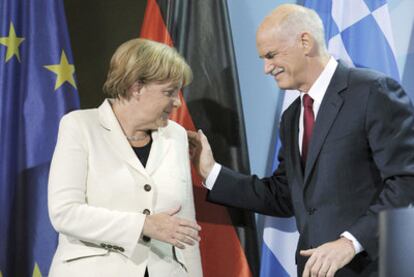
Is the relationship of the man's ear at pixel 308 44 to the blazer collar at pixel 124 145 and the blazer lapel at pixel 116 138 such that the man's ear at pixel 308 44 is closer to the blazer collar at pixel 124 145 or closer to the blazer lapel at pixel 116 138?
the blazer collar at pixel 124 145

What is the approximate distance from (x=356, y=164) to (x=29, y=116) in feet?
4.43

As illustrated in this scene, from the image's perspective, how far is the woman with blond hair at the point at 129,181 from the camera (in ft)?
6.90

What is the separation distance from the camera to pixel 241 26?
10.4 feet

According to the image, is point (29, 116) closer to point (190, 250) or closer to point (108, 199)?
point (108, 199)

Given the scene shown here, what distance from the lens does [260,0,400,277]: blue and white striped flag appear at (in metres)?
2.78

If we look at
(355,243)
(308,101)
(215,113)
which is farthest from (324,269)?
(215,113)

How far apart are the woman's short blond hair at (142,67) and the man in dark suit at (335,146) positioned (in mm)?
338

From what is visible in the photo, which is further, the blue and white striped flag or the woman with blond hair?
the blue and white striped flag

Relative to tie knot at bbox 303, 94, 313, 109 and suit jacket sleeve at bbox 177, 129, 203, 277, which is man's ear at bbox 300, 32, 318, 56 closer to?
tie knot at bbox 303, 94, 313, 109

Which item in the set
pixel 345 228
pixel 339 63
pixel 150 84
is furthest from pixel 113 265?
pixel 339 63

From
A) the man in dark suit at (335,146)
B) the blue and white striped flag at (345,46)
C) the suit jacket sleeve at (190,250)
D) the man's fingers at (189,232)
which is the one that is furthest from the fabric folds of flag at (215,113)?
the man's fingers at (189,232)

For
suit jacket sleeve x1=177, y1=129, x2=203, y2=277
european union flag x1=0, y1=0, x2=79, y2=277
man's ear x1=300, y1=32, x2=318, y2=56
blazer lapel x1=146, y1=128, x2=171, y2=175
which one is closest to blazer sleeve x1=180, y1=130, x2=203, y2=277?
suit jacket sleeve x1=177, y1=129, x2=203, y2=277

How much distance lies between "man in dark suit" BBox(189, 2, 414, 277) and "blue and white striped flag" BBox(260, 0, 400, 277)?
1.17 ft

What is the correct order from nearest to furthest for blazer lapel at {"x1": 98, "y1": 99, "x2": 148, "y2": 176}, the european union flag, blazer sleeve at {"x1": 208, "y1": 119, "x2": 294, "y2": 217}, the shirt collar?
blazer lapel at {"x1": 98, "y1": 99, "x2": 148, "y2": 176}
the shirt collar
blazer sleeve at {"x1": 208, "y1": 119, "x2": 294, "y2": 217}
the european union flag
